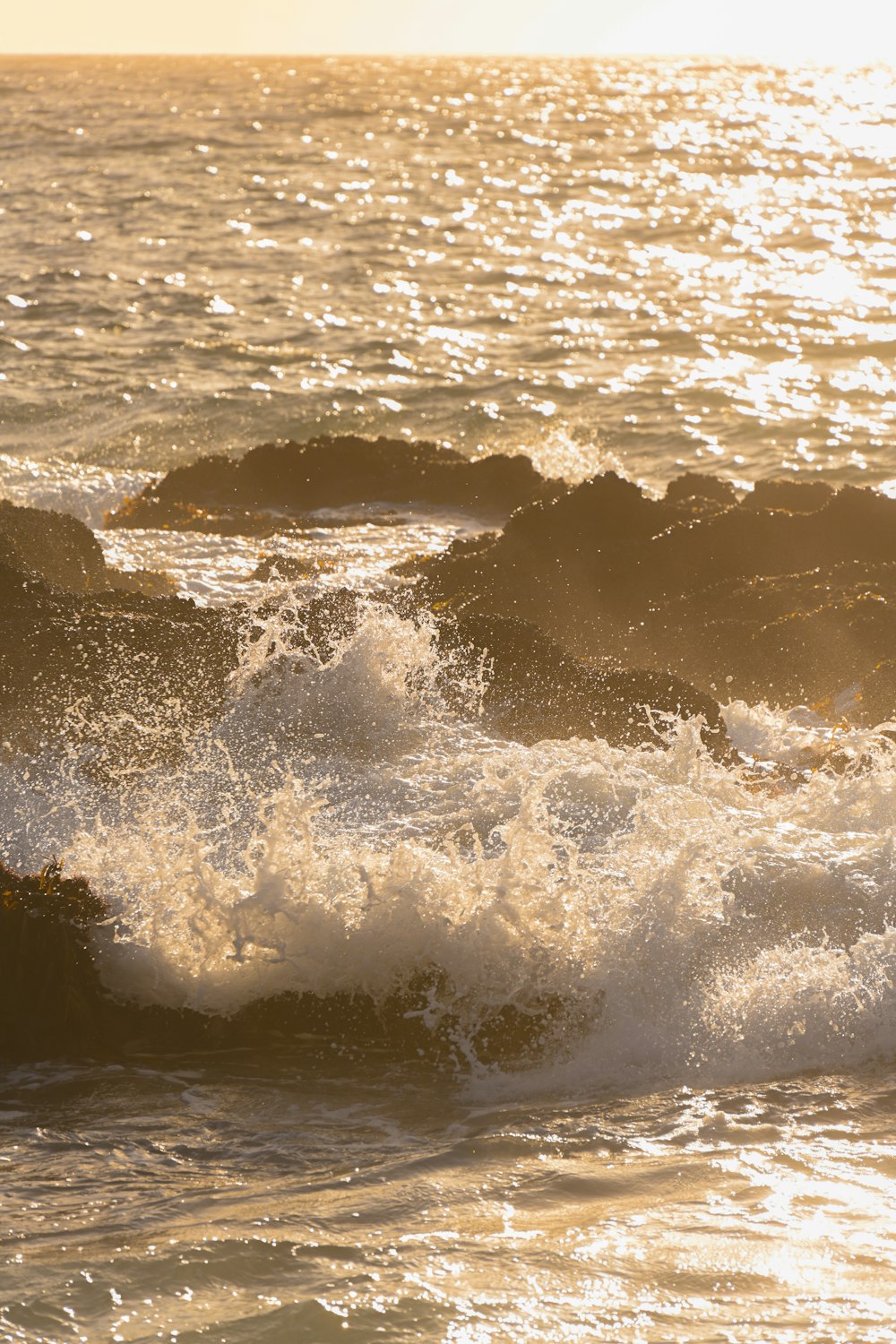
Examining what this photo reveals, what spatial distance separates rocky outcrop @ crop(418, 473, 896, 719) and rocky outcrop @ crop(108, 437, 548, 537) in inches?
95.4

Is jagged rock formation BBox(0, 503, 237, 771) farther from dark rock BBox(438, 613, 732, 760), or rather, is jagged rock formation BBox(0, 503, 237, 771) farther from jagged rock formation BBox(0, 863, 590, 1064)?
jagged rock formation BBox(0, 863, 590, 1064)

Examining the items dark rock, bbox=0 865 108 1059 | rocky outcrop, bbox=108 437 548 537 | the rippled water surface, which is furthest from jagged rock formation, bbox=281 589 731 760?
the rippled water surface

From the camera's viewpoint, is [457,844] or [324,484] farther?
[324,484]

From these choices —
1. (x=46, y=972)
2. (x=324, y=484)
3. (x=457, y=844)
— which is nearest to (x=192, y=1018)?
(x=46, y=972)

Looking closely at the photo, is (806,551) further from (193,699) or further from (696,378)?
(696,378)

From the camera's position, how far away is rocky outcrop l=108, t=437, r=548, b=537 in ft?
43.1

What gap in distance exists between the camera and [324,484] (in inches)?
539

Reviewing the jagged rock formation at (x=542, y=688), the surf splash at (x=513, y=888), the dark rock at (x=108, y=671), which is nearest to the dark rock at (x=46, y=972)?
the surf splash at (x=513, y=888)

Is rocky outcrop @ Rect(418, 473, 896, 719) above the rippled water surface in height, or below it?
below

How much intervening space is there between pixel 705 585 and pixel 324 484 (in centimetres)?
482

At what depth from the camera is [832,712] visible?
887cm

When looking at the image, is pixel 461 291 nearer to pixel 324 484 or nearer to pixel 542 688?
pixel 324 484

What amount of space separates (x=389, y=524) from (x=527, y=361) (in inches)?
263

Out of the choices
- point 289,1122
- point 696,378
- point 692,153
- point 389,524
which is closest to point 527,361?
point 696,378
